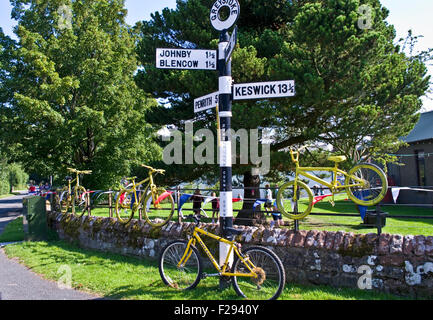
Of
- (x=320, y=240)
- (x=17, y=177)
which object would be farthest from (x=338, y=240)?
(x=17, y=177)

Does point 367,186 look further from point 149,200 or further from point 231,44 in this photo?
point 149,200

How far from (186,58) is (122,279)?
4.07m

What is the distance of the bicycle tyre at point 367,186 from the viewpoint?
5.71 meters

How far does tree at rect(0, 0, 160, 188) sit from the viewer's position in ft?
69.1

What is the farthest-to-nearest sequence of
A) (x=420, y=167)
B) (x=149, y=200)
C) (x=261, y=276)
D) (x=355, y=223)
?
(x=420, y=167) < (x=355, y=223) < (x=149, y=200) < (x=261, y=276)

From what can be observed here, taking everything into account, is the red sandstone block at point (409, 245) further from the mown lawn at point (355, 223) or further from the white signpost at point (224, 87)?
the white signpost at point (224, 87)

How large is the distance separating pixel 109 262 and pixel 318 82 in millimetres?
6719

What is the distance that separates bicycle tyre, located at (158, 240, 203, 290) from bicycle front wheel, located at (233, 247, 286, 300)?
74cm

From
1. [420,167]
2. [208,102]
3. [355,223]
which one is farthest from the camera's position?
[420,167]

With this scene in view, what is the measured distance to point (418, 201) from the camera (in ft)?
64.6

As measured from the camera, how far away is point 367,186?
575cm

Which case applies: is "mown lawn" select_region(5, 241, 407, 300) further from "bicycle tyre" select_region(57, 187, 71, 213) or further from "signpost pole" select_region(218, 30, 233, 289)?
"bicycle tyre" select_region(57, 187, 71, 213)

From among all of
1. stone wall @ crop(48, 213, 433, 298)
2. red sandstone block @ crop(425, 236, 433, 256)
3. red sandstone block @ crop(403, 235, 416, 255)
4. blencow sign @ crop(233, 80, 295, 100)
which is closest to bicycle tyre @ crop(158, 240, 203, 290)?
stone wall @ crop(48, 213, 433, 298)
